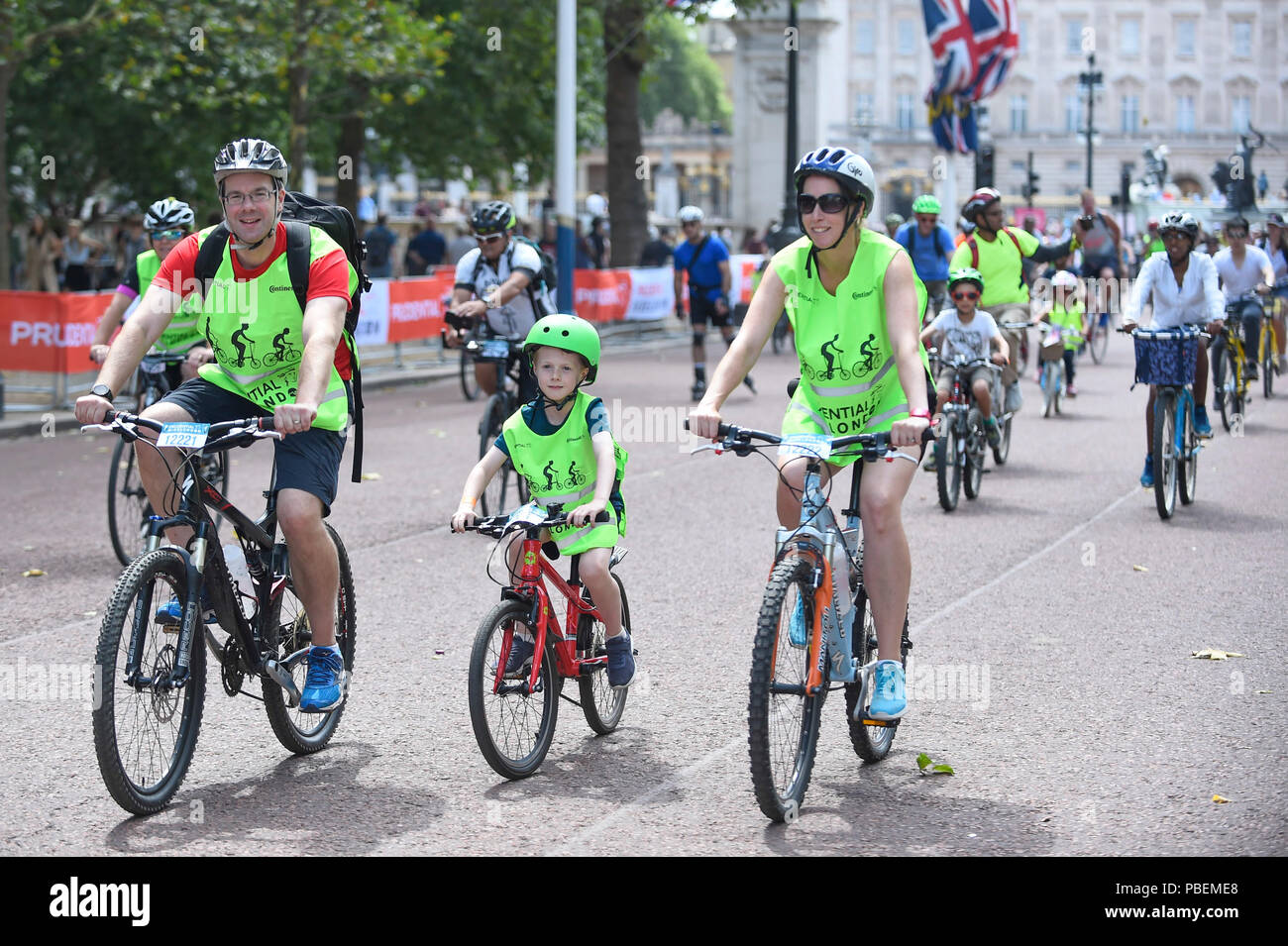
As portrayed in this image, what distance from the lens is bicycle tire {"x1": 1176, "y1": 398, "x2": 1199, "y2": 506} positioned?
423 inches

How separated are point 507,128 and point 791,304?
28.4m

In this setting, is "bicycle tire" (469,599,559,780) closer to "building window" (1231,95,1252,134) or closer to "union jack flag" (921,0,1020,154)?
"union jack flag" (921,0,1020,154)

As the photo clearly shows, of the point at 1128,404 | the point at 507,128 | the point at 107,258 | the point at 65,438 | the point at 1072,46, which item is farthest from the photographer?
the point at 1072,46

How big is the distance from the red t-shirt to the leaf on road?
Result: 371 cm

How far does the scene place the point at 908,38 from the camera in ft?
362

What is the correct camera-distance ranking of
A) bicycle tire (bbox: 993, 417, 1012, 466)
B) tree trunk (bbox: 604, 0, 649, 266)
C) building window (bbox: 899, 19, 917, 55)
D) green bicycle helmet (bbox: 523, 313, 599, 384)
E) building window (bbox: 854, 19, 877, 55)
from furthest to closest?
building window (bbox: 854, 19, 877, 55) < building window (bbox: 899, 19, 917, 55) < tree trunk (bbox: 604, 0, 649, 266) < bicycle tire (bbox: 993, 417, 1012, 466) < green bicycle helmet (bbox: 523, 313, 599, 384)

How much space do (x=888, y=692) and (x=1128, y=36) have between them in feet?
365

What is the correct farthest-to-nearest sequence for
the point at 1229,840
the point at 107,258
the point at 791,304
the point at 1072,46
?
the point at 1072,46 < the point at 107,258 < the point at 791,304 < the point at 1229,840

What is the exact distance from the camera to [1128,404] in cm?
1800

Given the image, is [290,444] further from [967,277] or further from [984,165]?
[984,165]

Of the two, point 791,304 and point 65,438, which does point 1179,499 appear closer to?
point 791,304

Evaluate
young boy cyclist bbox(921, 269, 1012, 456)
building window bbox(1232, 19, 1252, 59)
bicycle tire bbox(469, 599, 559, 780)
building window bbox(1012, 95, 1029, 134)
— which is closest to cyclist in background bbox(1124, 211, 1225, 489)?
young boy cyclist bbox(921, 269, 1012, 456)
